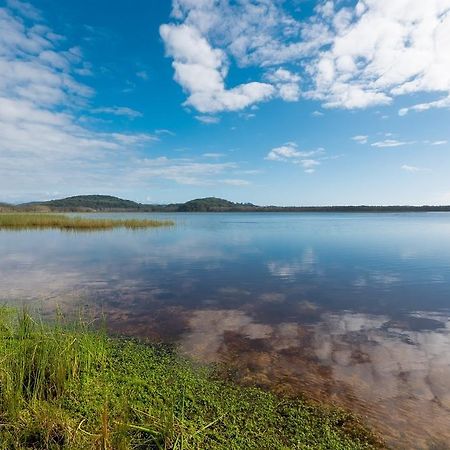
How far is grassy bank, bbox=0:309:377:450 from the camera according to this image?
15.8 feet

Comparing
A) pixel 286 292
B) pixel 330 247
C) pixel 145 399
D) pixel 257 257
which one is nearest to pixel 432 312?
pixel 286 292

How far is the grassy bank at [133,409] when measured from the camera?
4809 mm

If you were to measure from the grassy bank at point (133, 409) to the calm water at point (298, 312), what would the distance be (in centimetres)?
90

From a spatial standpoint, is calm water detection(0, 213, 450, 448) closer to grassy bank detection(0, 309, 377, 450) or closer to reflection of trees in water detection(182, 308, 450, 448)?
reflection of trees in water detection(182, 308, 450, 448)

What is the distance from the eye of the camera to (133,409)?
5.62m

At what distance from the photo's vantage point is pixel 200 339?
394 inches

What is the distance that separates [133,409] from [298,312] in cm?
845

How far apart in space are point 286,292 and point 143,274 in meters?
9.17

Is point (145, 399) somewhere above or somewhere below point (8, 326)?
below

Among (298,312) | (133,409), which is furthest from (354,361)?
(133,409)

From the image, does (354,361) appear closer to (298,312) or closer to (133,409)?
(298,312)

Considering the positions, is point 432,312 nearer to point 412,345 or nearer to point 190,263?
point 412,345

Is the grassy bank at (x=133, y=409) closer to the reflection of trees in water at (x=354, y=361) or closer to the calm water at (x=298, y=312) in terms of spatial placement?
the reflection of trees in water at (x=354, y=361)

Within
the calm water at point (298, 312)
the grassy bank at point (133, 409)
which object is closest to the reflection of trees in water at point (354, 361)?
the calm water at point (298, 312)
